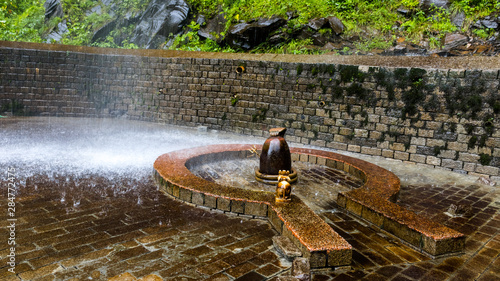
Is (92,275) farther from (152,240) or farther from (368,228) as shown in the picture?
(368,228)

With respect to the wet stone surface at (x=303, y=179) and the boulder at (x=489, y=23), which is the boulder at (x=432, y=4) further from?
the wet stone surface at (x=303, y=179)

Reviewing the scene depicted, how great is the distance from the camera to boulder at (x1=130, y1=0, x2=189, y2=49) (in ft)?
47.9

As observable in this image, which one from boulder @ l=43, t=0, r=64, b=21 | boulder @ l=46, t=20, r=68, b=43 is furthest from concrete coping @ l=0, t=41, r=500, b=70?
boulder @ l=43, t=0, r=64, b=21

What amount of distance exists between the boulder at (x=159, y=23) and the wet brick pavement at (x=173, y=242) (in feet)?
35.2

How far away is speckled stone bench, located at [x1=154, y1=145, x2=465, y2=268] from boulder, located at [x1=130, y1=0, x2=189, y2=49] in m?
9.62

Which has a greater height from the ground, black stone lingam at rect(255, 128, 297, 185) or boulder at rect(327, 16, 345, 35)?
boulder at rect(327, 16, 345, 35)

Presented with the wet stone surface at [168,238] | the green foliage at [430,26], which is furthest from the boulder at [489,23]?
the wet stone surface at [168,238]

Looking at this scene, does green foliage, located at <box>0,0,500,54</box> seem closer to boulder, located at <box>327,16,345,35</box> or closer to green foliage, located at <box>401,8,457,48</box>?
green foliage, located at <box>401,8,457,48</box>

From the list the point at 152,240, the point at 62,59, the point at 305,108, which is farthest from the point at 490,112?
the point at 62,59

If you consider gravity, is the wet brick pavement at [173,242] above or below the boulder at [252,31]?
below

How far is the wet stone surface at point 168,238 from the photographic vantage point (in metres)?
3.04

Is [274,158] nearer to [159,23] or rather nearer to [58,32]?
[159,23]

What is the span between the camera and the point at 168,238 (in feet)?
11.8

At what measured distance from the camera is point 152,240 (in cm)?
354
